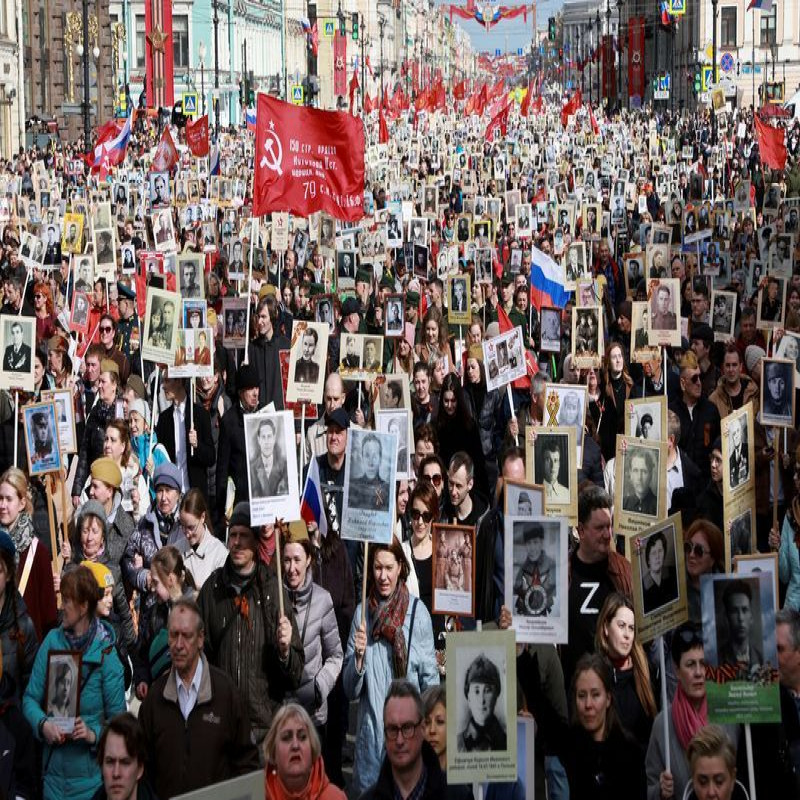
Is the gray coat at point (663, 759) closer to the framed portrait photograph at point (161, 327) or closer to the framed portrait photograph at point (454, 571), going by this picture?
the framed portrait photograph at point (454, 571)

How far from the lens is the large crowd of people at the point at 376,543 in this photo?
629cm

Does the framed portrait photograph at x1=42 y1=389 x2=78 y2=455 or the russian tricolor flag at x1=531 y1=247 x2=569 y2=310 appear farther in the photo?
the russian tricolor flag at x1=531 y1=247 x2=569 y2=310

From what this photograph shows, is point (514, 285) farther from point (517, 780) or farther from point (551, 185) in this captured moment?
point (551, 185)

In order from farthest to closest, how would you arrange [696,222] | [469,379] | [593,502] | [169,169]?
[169,169]
[696,222]
[469,379]
[593,502]

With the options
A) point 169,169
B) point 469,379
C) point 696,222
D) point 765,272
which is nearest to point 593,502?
point 469,379

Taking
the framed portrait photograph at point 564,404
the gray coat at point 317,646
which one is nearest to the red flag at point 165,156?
the framed portrait photograph at point 564,404

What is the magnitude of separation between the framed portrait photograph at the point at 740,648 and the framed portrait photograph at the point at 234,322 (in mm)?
9191

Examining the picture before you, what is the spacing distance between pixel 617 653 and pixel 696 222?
16569 millimetres

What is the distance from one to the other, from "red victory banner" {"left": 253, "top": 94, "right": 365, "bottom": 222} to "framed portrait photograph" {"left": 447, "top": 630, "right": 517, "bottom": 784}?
1049 cm

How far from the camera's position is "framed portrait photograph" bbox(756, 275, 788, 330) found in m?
14.9

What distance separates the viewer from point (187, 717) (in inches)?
249

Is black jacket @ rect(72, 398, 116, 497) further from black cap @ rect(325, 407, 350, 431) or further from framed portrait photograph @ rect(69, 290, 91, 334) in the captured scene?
framed portrait photograph @ rect(69, 290, 91, 334)

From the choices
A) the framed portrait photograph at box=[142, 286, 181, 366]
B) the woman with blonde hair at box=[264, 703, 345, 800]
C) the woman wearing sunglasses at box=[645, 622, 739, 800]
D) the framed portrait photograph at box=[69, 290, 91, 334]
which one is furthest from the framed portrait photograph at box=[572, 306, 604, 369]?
the woman with blonde hair at box=[264, 703, 345, 800]

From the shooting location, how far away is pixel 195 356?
12383mm
